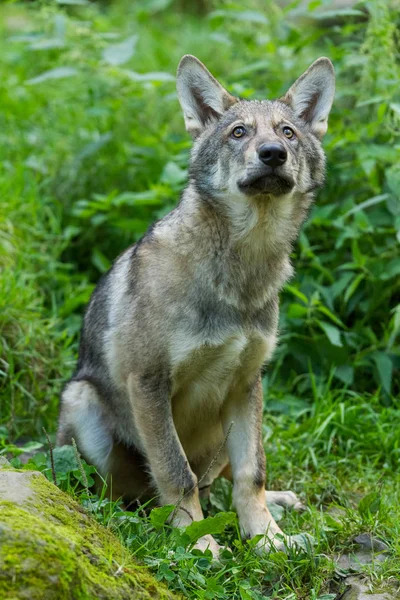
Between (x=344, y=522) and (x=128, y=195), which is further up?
(x=128, y=195)

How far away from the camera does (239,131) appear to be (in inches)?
183

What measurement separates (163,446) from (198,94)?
2044 mm

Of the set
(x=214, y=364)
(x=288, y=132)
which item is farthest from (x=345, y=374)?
(x=288, y=132)

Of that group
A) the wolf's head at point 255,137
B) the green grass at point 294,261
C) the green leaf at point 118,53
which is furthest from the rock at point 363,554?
the green leaf at point 118,53

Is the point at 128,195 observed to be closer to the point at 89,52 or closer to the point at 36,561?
the point at 89,52

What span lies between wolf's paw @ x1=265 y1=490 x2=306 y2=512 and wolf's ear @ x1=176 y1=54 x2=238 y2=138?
2.15 metres

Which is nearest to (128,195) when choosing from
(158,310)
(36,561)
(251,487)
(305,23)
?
(158,310)

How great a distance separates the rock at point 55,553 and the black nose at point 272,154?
1905 millimetres

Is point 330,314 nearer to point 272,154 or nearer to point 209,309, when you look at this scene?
point 209,309

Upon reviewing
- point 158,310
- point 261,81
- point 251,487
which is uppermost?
point 261,81

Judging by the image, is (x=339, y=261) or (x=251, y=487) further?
(x=339, y=261)

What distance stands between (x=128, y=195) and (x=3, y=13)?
279 inches

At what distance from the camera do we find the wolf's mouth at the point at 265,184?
14.4 feet

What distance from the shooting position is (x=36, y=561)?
10.1ft
